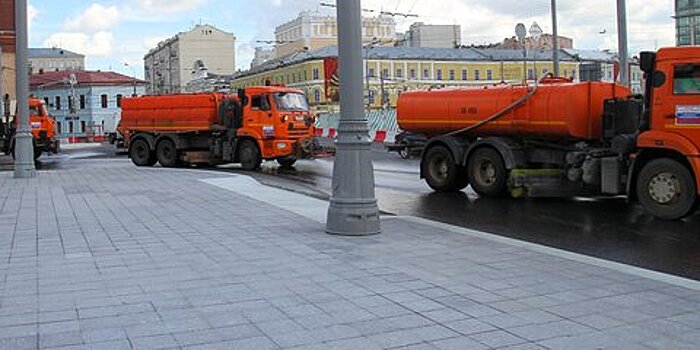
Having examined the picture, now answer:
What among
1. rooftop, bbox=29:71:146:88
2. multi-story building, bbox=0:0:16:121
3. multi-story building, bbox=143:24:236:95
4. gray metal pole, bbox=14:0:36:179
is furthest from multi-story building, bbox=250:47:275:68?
gray metal pole, bbox=14:0:36:179

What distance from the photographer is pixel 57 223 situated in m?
11.0

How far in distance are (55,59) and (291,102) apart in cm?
13895

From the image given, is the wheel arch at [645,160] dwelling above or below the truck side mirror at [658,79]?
below

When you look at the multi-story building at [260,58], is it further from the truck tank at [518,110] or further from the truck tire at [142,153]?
the truck tank at [518,110]

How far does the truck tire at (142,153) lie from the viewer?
26.5 metres

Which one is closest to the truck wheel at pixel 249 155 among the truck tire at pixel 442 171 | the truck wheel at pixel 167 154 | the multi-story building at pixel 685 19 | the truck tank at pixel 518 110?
the truck wheel at pixel 167 154

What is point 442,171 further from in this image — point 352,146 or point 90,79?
point 90,79

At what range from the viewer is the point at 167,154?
26078mm

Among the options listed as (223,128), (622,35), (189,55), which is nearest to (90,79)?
(189,55)

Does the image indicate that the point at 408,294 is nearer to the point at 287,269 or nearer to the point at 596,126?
the point at 287,269

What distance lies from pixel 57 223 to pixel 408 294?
21.1ft

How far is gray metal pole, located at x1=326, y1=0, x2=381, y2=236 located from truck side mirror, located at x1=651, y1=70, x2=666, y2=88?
4.93 m

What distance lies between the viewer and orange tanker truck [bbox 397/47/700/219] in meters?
11.5

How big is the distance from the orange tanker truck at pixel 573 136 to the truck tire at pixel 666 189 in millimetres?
15
